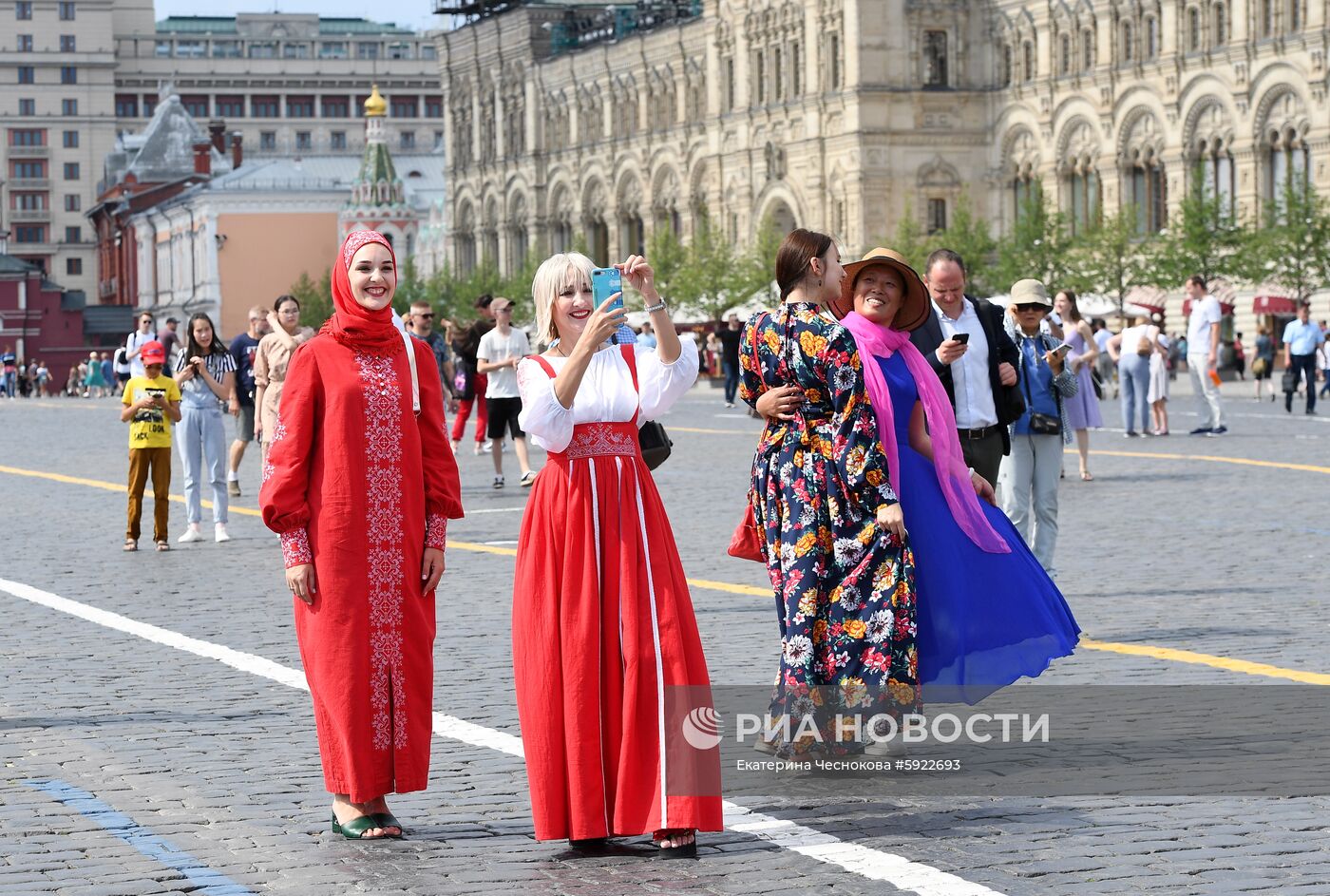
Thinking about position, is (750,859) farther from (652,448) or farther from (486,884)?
(652,448)

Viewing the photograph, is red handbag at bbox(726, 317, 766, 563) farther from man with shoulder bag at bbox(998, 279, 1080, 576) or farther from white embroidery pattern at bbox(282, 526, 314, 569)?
man with shoulder bag at bbox(998, 279, 1080, 576)

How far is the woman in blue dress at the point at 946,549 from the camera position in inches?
299

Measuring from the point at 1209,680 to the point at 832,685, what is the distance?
2256 millimetres

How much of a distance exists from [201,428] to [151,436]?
0.64 m

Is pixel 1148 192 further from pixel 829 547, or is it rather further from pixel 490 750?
pixel 829 547

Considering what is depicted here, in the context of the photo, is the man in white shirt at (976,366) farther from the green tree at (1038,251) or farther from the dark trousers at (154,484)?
the green tree at (1038,251)

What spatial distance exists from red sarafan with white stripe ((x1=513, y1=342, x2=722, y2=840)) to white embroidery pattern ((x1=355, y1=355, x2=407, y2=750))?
0.34m

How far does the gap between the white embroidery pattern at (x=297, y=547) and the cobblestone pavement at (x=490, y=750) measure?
782 mm

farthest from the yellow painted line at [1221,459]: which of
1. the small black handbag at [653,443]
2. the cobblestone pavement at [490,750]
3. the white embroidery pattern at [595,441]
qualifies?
the white embroidery pattern at [595,441]

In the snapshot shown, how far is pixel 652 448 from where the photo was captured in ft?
24.7

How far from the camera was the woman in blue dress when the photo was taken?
759cm

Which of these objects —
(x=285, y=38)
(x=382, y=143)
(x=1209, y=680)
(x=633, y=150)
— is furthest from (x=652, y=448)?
(x=285, y=38)

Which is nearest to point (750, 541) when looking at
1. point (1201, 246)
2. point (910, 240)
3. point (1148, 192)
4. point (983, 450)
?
point (983, 450)

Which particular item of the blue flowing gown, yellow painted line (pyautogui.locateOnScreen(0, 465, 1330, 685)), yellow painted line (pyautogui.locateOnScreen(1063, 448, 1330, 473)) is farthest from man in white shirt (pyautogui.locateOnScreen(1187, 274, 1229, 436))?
the blue flowing gown
